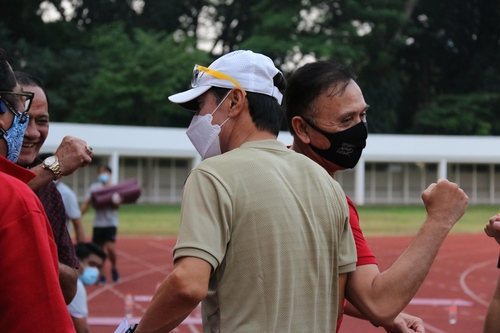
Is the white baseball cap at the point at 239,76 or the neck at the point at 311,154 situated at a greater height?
the white baseball cap at the point at 239,76

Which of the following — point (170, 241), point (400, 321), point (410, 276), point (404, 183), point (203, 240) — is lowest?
point (404, 183)

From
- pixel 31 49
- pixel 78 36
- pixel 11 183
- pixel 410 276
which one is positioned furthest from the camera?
pixel 78 36

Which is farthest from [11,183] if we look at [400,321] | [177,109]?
[177,109]

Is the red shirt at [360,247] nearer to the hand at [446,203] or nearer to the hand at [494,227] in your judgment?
the hand at [446,203]

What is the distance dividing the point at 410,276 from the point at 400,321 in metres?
0.69

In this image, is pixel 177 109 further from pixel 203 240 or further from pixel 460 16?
pixel 203 240

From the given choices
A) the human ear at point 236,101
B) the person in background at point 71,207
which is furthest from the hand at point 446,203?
the person in background at point 71,207

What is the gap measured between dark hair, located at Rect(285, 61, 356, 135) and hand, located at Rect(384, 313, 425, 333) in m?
0.98

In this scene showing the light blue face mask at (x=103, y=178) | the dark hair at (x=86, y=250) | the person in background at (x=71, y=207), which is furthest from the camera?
the light blue face mask at (x=103, y=178)

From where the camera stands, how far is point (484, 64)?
57344 millimetres

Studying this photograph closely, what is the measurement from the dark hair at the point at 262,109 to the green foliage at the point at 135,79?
44.8 m

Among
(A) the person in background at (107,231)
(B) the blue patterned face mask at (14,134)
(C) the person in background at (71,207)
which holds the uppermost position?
(B) the blue patterned face mask at (14,134)

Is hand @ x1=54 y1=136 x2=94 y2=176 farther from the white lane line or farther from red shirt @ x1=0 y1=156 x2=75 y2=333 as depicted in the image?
the white lane line

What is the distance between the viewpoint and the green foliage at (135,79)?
47344mm
